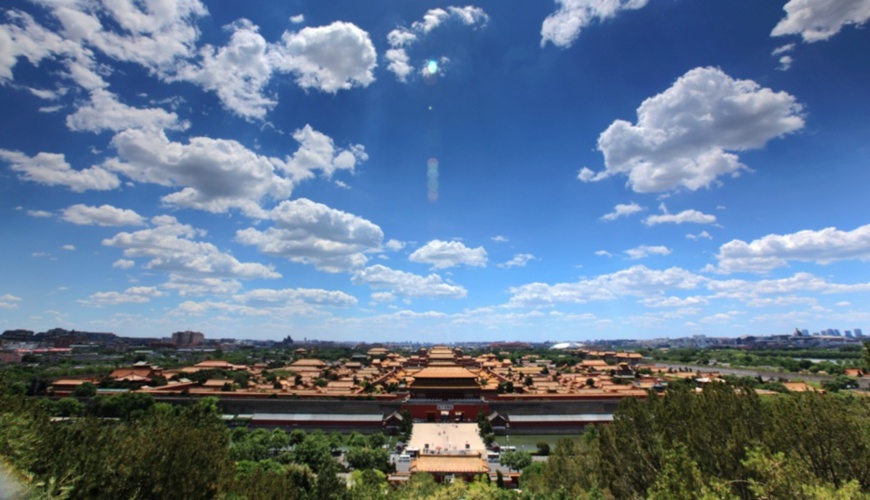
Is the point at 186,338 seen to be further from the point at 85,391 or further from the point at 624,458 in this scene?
the point at 624,458

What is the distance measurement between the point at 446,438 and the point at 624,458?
1837 centimetres

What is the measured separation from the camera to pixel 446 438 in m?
31.9

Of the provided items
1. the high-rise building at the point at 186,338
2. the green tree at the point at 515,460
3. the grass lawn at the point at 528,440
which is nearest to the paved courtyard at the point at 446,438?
the grass lawn at the point at 528,440

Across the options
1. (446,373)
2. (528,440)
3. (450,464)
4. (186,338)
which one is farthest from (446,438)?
(186,338)

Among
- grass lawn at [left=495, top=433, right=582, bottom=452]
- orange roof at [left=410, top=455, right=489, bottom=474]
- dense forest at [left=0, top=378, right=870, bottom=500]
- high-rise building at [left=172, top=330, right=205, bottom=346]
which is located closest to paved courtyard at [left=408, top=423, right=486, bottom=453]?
grass lawn at [left=495, top=433, right=582, bottom=452]

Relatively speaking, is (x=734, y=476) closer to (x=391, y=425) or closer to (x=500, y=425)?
(x=500, y=425)

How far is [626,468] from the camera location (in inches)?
610

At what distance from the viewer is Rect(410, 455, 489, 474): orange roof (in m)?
22.6

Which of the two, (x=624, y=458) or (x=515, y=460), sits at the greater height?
(x=624, y=458)

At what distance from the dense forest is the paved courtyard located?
→ 11.6 meters

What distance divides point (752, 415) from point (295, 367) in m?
63.6

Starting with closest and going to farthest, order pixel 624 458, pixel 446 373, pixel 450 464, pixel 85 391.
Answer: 1. pixel 624 458
2. pixel 450 464
3. pixel 85 391
4. pixel 446 373

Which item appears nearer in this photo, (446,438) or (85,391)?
(446,438)

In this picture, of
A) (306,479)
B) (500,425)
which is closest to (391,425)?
(500,425)
